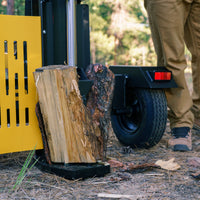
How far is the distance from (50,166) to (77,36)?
78 cm

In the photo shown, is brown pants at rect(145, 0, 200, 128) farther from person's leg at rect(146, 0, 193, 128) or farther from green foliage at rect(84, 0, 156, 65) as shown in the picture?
green foliage at rect(84, 0, 156, 65)

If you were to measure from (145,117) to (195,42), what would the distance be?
880mm

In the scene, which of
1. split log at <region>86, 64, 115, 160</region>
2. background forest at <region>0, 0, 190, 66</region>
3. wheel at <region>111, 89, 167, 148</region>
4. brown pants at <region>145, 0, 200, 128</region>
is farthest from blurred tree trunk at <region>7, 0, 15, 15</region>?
background forest at <region>0, 0, 190, 66</region>

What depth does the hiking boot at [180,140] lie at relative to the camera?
2.35m

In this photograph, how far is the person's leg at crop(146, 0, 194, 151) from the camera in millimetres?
2367

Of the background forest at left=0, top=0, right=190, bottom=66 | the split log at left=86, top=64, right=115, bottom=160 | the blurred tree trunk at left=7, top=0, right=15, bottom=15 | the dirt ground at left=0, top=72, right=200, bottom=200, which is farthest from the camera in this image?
the background forest at left=0, top=0, right=190, bottom=66

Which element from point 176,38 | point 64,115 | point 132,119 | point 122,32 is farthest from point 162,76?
point 122,32

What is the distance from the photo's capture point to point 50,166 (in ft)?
5.85

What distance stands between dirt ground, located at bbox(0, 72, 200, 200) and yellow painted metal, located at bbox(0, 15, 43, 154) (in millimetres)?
213

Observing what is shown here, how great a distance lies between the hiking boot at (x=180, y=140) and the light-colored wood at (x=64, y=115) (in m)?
0.85

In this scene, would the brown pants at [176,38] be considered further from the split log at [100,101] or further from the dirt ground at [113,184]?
the split log at [100,101]

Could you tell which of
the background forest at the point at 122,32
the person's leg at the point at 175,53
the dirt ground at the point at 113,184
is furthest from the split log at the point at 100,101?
the background forest at the point at 122,32

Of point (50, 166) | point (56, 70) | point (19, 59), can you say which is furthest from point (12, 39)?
point (50, 166)

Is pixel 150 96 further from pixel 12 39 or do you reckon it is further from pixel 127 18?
pixel 127 18
